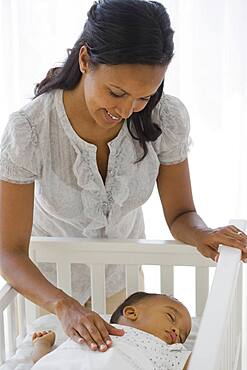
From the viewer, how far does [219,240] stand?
5.23 feet

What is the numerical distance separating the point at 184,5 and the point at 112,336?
120 cm

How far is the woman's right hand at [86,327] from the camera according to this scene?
1.38 metres

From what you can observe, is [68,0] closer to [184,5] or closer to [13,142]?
[184,5]

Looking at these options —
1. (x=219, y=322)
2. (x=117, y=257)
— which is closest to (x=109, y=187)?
(x=117, y=257)

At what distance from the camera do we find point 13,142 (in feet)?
5.16

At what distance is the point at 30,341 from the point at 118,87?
22.8 inches

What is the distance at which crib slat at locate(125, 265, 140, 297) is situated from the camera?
1774 mm

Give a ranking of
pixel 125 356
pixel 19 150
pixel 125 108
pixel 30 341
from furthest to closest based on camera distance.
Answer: pixel 30 341, pixel 19 150, pixel 125 108, pixel 125 356

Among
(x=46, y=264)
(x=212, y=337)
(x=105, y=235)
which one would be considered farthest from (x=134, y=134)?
(x=212, y=337)

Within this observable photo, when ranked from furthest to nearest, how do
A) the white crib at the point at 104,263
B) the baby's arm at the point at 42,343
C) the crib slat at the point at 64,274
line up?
the crib slat at the point at 64,274 < the white crib at the point at 104,263 < the baby's arm at the point at 42,343

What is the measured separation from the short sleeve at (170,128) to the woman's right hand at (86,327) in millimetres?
420

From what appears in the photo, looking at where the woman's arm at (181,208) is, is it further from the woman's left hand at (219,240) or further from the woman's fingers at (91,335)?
the woman's fingers at (91,335)

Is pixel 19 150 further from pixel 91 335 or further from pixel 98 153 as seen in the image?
pixel 91 335

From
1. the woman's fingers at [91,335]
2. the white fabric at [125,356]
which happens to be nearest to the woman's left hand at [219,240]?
the white fabric at [125,356]
